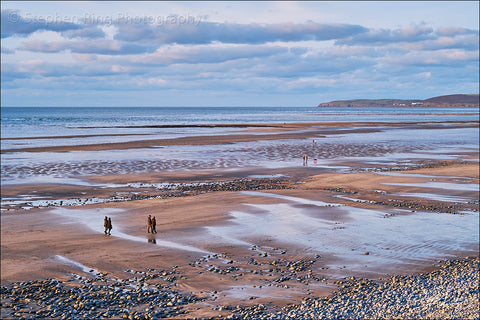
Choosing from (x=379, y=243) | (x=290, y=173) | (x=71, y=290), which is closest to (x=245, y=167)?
(x=290, y=173)

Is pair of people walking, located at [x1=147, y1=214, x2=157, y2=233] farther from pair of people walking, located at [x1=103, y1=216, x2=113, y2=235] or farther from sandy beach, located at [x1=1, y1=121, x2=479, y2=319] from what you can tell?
pair of people walking, located at [x1=103, y1=216, x2=113, y2=235]

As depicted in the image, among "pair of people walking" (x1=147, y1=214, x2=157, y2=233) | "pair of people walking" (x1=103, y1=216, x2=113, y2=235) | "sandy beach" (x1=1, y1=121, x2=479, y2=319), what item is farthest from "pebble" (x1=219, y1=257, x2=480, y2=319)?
"pair of people walking" (x1=103, y1=216, x2=113, y2=235)

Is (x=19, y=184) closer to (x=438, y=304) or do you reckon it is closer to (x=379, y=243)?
(x=379, y=243)

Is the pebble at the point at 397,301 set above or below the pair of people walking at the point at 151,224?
below

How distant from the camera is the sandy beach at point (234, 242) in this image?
15016mm

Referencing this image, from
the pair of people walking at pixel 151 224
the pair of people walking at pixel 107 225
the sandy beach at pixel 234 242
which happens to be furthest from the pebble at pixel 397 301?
the pair of people walking at pixel 107 225

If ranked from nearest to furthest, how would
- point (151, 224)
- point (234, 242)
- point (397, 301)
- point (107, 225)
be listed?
1. point (397, 301)
2. point (234, 242)
3. point (107, 225)
4. point (151, 224)

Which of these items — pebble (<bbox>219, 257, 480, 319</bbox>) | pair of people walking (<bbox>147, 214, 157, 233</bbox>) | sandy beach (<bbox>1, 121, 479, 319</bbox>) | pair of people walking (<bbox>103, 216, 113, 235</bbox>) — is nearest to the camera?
pebble (<bbox>219, 257, 480, 319</bbox>)

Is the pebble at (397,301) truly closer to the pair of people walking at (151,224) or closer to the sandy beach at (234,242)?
the sandy beach at (234,242)

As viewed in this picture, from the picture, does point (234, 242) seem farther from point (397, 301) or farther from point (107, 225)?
point (397, 301)

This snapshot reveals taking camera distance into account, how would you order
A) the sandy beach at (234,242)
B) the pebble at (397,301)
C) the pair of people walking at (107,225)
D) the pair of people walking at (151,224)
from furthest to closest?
the pair of people walking at (151,224) → the pair of people walking at (107,225) → the sandy beach at (234,242) → the pebble at (397,301)

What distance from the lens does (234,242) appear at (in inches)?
845

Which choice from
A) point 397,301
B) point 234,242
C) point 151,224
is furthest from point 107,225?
point 397,301

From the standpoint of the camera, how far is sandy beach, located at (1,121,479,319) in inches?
591
